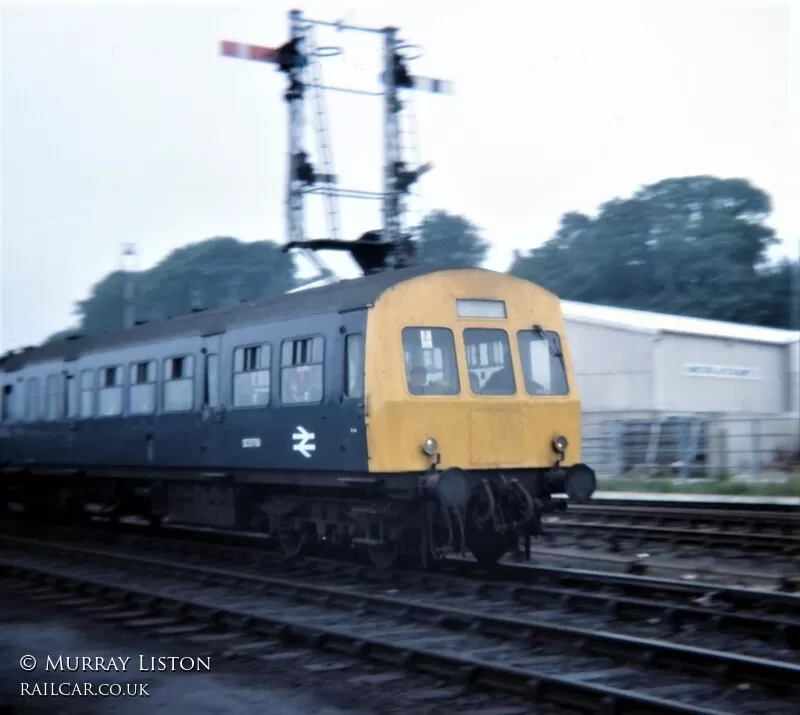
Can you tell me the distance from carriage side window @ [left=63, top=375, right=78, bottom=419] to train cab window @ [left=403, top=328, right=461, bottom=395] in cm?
893

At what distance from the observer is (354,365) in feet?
37.2

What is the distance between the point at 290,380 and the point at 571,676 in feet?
19.4

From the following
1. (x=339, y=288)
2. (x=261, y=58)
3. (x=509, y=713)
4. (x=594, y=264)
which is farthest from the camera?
(x=594, y=264)

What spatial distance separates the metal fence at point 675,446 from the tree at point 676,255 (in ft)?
53.2

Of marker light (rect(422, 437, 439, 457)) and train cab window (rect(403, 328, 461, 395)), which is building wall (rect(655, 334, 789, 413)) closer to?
train cab window (rect(403, 328, 461, 395))

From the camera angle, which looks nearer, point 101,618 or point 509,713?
point 509,713

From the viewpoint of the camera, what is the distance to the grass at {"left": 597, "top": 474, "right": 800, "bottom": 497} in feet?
68.7

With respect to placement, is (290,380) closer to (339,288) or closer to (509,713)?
(339,288)

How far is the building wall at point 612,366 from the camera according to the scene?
29.5 metres

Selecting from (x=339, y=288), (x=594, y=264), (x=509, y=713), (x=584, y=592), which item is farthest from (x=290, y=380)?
(x=594, y=264)

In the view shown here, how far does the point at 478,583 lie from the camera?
1074 centimetres

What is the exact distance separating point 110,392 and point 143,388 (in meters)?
1.33

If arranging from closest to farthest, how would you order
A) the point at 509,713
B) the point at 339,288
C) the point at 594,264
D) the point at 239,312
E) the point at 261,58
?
the point at 509,713 → the point at 339,288 → the point at 239,312 → the point at 261,58 → the point at 594,264
